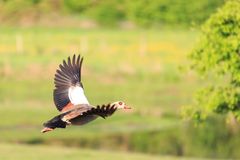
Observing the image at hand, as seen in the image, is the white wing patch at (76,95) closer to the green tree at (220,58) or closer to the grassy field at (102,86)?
the grassy field at (102,86)

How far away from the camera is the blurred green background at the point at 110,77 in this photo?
107 ft

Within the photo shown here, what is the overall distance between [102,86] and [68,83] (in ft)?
89.7

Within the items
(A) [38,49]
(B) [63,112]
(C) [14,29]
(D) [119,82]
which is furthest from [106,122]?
(C) [14,29]

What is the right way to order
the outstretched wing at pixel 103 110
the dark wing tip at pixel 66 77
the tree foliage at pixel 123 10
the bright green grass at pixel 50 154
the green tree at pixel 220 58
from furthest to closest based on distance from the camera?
the tree foliage at pixel 123 10, the green tree at pixel 220 58, the bright green grass at pixel 50 154, the dark wing tip at pixel 66 77, the outstretched wing at pixel 103 110

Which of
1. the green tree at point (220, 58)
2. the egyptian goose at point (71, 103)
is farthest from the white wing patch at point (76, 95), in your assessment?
the green tree at point (220, 58)

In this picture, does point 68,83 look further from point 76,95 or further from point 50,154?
point 50,154

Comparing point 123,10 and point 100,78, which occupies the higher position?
point 123,10

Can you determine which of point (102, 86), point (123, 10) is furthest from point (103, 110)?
point (123, 10)

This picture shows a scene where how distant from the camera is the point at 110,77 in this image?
1859 inches

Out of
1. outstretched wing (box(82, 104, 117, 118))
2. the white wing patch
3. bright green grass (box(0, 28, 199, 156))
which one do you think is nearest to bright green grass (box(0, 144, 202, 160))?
the white wing patch

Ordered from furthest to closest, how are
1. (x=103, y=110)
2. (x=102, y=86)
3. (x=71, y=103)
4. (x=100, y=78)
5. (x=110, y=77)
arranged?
(x=110, y=77) → (x=100, y=78) → (x=102, y=86) → (x=71, y=103) → (x=103, y=110)

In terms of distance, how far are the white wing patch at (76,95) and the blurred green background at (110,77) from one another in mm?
6130

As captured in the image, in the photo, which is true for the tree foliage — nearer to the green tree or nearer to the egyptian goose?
the green tree

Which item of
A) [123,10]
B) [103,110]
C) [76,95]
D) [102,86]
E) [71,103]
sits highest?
[123,10]
